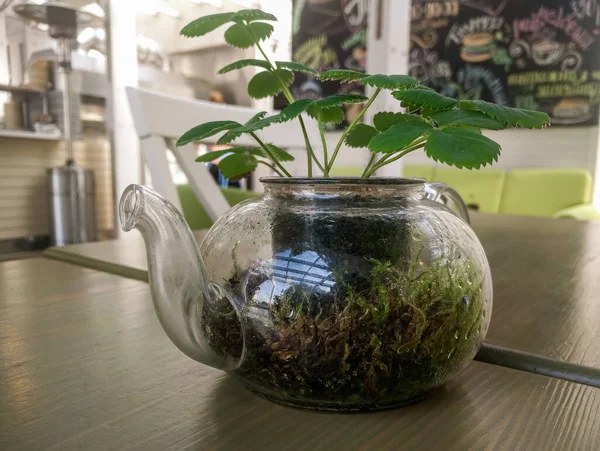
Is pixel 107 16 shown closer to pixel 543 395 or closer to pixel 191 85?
pixel 191 85

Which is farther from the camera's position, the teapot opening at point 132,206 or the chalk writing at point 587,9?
the chalk writing at point 587,9

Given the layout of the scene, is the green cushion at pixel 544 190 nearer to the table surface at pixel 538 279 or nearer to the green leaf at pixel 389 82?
the table surface at pixel 538 279

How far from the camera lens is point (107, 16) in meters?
3.04

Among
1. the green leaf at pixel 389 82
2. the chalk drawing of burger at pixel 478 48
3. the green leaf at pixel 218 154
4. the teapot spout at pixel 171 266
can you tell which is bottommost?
the teapot spout at pixel 171 266

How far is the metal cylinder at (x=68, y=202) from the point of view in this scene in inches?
114

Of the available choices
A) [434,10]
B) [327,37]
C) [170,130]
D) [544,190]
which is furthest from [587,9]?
[170,130]

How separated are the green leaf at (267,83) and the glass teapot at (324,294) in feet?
0.36

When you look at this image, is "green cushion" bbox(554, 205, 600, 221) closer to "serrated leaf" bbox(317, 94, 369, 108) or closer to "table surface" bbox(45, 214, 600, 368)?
"table surface" bbox(45, 214, 600, 368)

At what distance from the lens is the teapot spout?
27cm

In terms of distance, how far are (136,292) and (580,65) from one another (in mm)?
3291

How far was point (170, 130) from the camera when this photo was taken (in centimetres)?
124

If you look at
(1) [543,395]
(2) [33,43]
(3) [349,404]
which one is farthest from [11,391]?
(2) [33,43]

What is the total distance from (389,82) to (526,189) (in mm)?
3192

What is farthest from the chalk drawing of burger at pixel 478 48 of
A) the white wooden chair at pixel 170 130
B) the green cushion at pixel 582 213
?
the white wooden chair at pixel 170 130
